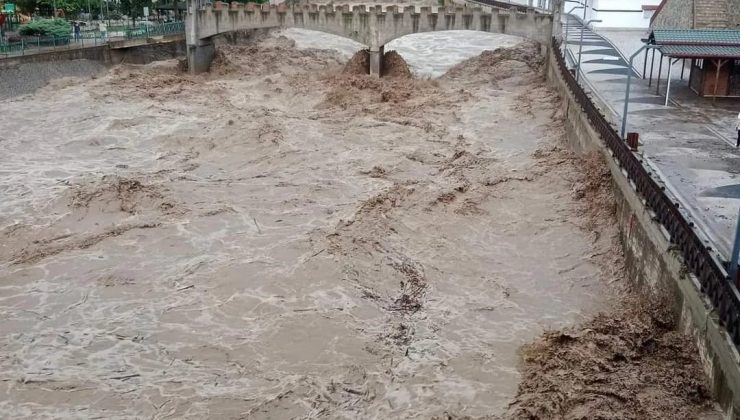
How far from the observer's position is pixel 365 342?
1503 cm

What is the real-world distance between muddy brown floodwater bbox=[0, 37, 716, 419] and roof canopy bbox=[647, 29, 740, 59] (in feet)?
17.2

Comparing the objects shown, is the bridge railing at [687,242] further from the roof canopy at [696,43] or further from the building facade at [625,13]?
the building facade at [625,13]

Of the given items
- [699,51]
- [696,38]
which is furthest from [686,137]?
[696,38]

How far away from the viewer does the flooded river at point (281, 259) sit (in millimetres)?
13742

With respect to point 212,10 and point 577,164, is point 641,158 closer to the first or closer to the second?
point 577,164

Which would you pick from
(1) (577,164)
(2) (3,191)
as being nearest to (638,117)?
(1) (577,164)

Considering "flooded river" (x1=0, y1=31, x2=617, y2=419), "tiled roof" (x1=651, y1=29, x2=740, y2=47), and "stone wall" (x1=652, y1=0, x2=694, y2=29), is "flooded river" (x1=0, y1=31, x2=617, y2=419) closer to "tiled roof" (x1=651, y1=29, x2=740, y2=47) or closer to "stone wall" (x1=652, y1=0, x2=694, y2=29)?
"tiled roof" (x1=651, y1=29, x2=740, y2=47)

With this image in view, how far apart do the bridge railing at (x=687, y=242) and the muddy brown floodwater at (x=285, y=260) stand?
1849 mm

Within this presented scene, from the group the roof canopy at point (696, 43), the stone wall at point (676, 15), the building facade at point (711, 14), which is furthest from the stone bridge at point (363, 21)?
the roof canopy at point (696, 43)

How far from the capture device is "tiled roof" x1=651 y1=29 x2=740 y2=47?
28.3 m

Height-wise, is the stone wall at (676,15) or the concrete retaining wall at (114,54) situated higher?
the stone wall at (676,15)

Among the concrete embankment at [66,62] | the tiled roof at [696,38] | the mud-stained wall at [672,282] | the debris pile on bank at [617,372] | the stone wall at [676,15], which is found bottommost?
the debris pile on bank at [617,372]

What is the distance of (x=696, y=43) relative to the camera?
28312 mm

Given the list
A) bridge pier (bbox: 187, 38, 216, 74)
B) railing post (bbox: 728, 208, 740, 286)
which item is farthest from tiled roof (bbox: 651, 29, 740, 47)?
bridge pier (bbox: 187, 38, 216, 74)
